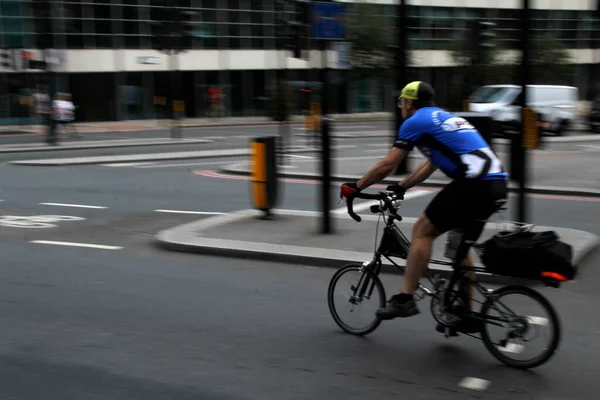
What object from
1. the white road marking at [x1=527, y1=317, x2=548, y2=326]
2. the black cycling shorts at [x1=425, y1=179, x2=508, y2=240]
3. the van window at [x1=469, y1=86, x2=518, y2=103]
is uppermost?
the van window at [x1=469, y1=86, x2=518, y2=103]

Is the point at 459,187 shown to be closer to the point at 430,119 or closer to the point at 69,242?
the point at 430,119

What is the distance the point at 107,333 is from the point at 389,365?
2178 mm

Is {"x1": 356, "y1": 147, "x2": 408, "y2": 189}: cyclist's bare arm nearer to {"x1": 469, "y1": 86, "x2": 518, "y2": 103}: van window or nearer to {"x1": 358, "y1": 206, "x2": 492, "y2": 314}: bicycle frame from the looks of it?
{"x1": 358, "y1": 206, "x2": 492, "y2": 314}: bicycle frame

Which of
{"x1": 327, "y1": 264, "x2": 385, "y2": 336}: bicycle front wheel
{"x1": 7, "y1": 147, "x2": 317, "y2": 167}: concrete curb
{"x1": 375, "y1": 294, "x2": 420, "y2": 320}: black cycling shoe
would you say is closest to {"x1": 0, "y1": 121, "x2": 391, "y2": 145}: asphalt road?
{"x1": 7, "y1": 147, "x2": 317, "y2": 167}: concrete curb

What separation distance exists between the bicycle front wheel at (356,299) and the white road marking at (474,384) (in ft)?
3.34

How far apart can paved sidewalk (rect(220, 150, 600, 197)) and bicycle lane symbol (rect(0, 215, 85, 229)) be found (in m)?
3.61

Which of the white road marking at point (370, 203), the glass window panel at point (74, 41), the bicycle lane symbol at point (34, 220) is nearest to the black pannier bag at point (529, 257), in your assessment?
the white road marking at point (370, 203)

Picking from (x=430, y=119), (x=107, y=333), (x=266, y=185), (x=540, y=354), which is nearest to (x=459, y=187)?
(x=430, y=119)

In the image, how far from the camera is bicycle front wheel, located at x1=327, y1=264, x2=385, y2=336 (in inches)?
218

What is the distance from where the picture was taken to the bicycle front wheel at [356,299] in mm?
5547

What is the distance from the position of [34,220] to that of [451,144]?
25.9 feet

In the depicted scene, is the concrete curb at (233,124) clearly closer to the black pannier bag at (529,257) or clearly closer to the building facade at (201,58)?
the building facade at (201,58)

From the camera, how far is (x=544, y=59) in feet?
156

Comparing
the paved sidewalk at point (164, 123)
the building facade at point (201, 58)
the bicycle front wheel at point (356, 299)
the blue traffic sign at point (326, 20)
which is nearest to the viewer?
the bicycle front wheel at point (356, 299)
